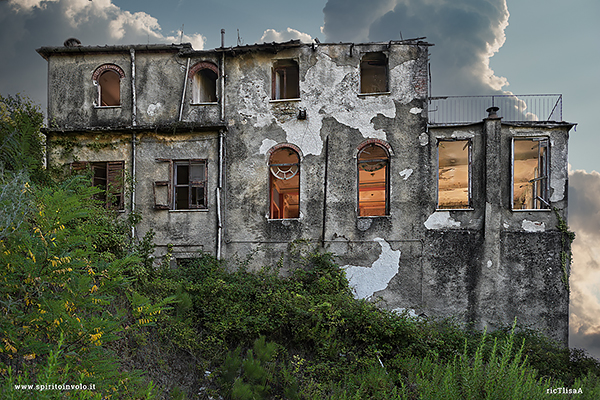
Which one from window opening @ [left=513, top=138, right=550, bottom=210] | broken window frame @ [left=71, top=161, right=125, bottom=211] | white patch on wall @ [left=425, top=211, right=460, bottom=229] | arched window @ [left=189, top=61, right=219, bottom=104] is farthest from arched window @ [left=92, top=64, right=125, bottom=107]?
window opening @ [left=513, top=138, right=550, bottom=210]

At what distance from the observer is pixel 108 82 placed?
13.4 m

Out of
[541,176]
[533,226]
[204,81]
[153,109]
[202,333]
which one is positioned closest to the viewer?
[202,333]

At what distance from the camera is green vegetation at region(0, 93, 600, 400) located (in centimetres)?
388

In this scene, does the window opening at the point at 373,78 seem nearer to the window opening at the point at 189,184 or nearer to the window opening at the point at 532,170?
the window opening at the point at 532,170

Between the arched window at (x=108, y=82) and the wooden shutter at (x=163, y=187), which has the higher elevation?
the arched window at (x=108, y=82)

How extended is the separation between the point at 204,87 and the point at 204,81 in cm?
21

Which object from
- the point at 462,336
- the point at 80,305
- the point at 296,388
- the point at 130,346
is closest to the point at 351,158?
the point at 462,336

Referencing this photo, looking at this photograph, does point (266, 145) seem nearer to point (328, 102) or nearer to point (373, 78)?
point (328, 102)

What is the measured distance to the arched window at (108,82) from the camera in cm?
1274

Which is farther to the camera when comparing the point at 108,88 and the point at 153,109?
the point at 108,88

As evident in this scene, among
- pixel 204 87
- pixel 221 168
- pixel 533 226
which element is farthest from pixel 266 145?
pixel 533 226

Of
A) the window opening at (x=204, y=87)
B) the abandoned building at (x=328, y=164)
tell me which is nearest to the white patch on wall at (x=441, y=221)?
the abandoned building at (x=328, y=164)

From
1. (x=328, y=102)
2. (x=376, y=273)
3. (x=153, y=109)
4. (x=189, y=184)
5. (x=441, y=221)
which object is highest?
(x=328, y=102)

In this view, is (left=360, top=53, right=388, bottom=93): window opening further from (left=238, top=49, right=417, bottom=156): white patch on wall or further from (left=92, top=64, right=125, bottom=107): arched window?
(left=92, top=64, right=125, bottom=107): arched window
